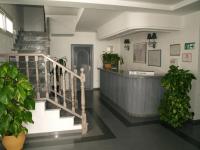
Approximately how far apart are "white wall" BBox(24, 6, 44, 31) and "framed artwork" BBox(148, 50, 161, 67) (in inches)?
208

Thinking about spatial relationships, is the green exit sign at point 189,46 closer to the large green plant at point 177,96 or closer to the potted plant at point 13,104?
the large green plant at point 177,96

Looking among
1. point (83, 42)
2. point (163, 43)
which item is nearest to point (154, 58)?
point (163, 43)

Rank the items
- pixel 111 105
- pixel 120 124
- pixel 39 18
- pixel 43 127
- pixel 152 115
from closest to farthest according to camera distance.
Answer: pixel 43 127
pixel 120 124
pixel 152 115
pixel 111 105
pixel 39 18

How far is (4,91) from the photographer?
7.91ft

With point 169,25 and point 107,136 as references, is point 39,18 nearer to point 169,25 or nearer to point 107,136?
point 169,25

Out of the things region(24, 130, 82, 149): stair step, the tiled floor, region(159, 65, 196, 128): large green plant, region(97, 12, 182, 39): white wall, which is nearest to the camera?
the tiled floor

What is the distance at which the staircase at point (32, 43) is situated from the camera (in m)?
5.30

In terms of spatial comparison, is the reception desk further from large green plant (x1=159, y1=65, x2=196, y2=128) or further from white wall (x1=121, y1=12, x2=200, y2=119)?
white wall (x1=121, y1=12, x2=200, y2=119)

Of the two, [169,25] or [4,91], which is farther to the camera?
[169,25]

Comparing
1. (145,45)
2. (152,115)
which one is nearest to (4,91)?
(152,115)

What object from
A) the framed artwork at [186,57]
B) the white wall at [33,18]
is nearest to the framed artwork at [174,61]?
the framed artwork at [186,57]

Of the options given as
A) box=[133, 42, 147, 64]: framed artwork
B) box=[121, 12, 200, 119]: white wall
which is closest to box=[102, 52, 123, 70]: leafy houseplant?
box=[133, 42, 147, 64]: framed artwork

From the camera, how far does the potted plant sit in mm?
2456

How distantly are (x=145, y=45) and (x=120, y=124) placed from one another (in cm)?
296
